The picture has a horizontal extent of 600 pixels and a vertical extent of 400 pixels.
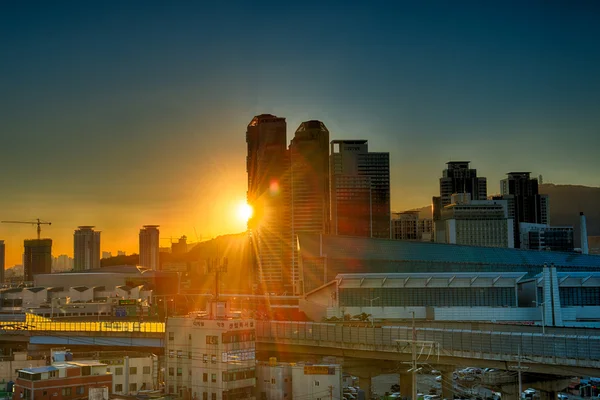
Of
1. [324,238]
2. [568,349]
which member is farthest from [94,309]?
[568,349]

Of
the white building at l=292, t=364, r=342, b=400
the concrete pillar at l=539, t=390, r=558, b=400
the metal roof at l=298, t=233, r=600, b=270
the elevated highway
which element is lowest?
the concrete pillar at l=539, t=390, r=558, b=400

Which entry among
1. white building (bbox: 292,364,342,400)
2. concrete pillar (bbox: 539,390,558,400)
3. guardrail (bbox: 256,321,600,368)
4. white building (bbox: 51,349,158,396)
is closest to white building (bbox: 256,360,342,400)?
white building (bbox: 292,364,342,400)

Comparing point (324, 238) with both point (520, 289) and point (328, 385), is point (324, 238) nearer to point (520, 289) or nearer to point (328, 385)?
point (520, 289)

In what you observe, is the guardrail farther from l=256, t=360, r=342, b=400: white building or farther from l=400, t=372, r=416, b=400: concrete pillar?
l=400, t=372, r=416, b=400: concrete pillar

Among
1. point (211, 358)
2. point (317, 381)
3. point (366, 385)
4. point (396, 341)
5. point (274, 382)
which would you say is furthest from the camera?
point (366, 385)

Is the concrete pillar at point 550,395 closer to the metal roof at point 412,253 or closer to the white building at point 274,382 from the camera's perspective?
the white building at point 274,382

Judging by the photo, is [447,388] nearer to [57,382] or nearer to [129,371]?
[129,371]

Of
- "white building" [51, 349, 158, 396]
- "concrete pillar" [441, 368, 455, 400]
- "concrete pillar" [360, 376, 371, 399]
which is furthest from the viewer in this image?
"concrete pillar" [441, 368, 455, 400]

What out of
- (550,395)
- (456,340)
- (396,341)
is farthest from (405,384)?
(550,395)

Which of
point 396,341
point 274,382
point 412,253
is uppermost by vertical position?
point 412,253
